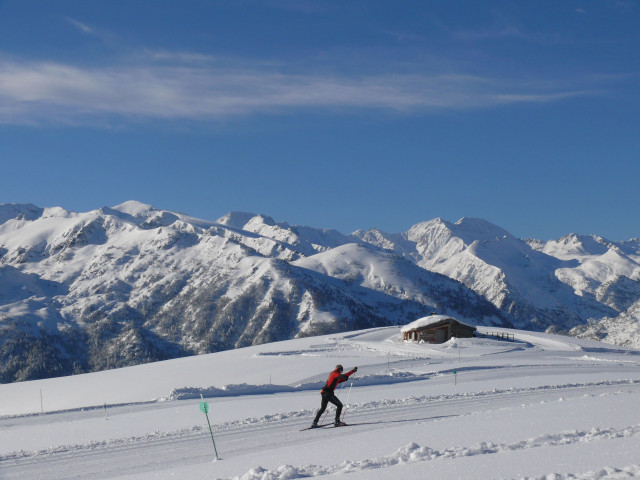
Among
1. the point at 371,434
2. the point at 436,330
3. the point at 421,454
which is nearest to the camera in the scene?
the point at 421,454

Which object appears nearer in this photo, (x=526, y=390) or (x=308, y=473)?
(x=308, y=473)

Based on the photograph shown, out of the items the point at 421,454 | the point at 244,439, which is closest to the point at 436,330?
the point at 244,439

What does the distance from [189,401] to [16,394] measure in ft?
111

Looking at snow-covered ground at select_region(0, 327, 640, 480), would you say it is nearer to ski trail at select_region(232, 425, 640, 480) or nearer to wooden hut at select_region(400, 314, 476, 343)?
ski trail at select_region(232, 425, 640, 480)

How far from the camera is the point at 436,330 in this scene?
8544 centimetres

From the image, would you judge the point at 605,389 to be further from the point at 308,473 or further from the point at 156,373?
the point at 156,373

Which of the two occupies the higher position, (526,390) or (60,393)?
(60,393)

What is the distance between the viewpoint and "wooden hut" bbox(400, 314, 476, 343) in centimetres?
8444

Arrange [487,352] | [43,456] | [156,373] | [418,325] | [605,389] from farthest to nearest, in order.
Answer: [418,325] < [487,352] < [156,373] < [605,389] < [43,456]

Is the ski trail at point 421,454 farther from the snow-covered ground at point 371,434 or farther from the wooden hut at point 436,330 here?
the wooden hut at point 436,330

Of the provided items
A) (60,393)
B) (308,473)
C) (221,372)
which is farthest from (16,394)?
(308,473)

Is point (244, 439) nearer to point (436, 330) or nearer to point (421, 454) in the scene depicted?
point (421, 454)

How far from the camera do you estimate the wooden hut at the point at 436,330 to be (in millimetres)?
84438

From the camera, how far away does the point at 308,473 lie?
527 inches
